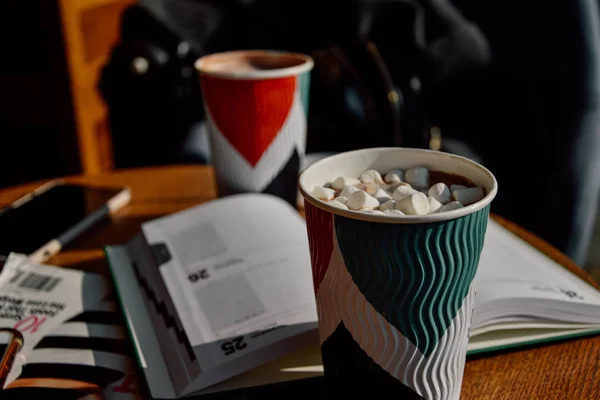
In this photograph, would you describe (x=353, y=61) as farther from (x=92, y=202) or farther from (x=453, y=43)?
(x=453, y=43)

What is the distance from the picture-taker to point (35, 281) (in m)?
0.60

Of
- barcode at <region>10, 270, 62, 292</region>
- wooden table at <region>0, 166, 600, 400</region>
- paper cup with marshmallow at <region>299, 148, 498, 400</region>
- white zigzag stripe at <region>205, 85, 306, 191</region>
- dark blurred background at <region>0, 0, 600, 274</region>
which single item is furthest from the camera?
dark blurred background at <region>0, 0, 600, 274</region>

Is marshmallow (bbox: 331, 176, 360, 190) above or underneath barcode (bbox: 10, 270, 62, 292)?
above

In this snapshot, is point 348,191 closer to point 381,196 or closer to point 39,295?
point 381,196

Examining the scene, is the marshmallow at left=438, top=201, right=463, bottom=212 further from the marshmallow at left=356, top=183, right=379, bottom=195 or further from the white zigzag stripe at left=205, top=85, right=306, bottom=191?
the white zigzag stripe at left=205, top=85, right=306, bottom=191

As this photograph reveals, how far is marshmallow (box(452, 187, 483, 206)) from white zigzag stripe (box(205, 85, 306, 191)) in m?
0.36

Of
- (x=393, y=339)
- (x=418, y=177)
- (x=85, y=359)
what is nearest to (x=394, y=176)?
(x=418, y=177)

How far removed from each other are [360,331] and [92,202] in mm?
512

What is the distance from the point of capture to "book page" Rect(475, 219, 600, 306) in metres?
0.50

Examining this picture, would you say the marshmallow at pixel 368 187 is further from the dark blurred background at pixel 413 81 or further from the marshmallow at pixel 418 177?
the dark blurred background at pixel 413 81

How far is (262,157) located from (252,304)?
26 centimetres

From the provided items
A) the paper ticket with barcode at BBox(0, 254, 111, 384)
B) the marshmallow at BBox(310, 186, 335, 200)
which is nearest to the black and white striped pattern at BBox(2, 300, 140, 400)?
the paper ticket with barcode at BBox(0, 254, 111, 384)

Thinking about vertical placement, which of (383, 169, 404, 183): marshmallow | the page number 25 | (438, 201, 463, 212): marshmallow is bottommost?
the page number 25

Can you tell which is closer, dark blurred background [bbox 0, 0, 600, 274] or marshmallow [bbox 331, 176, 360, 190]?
marshmallow [bbox 331, 176, 360, 190]
